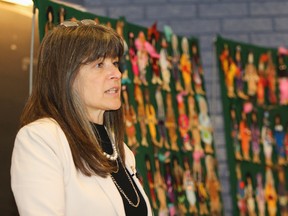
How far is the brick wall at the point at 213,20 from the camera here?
404 cm

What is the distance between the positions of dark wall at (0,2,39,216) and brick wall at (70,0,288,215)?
49.8 inches

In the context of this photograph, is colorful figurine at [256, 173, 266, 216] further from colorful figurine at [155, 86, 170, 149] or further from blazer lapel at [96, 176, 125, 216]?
blazer lapel at [96, 176, 125, 216]

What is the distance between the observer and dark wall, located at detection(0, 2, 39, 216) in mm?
A: 2658

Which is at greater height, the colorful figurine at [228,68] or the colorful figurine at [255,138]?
the colorful figurine at [228,68]

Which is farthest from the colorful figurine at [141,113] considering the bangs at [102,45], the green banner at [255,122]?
the bangs at [102,45]

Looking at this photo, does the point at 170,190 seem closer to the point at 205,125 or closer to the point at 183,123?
the point at 183,123

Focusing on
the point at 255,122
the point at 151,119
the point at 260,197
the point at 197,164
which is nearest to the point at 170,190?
the point at 197,164

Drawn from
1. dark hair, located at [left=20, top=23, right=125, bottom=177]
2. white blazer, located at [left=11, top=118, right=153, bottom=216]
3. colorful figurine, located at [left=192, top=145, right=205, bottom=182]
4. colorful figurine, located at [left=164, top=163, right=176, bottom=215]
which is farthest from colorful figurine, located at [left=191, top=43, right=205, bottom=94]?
white blazer, located at [left=11, top=118, right=153, bottom=216]

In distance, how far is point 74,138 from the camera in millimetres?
1541

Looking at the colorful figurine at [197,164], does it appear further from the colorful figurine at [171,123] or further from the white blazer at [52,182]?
the white blazer at [52,182]

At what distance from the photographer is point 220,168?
402 cm

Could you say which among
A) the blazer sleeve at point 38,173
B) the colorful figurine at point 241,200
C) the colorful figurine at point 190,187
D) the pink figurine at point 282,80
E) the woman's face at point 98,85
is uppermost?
the woman's face at point 98,85

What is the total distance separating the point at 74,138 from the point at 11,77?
129cm

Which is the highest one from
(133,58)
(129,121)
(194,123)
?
(133,58)
